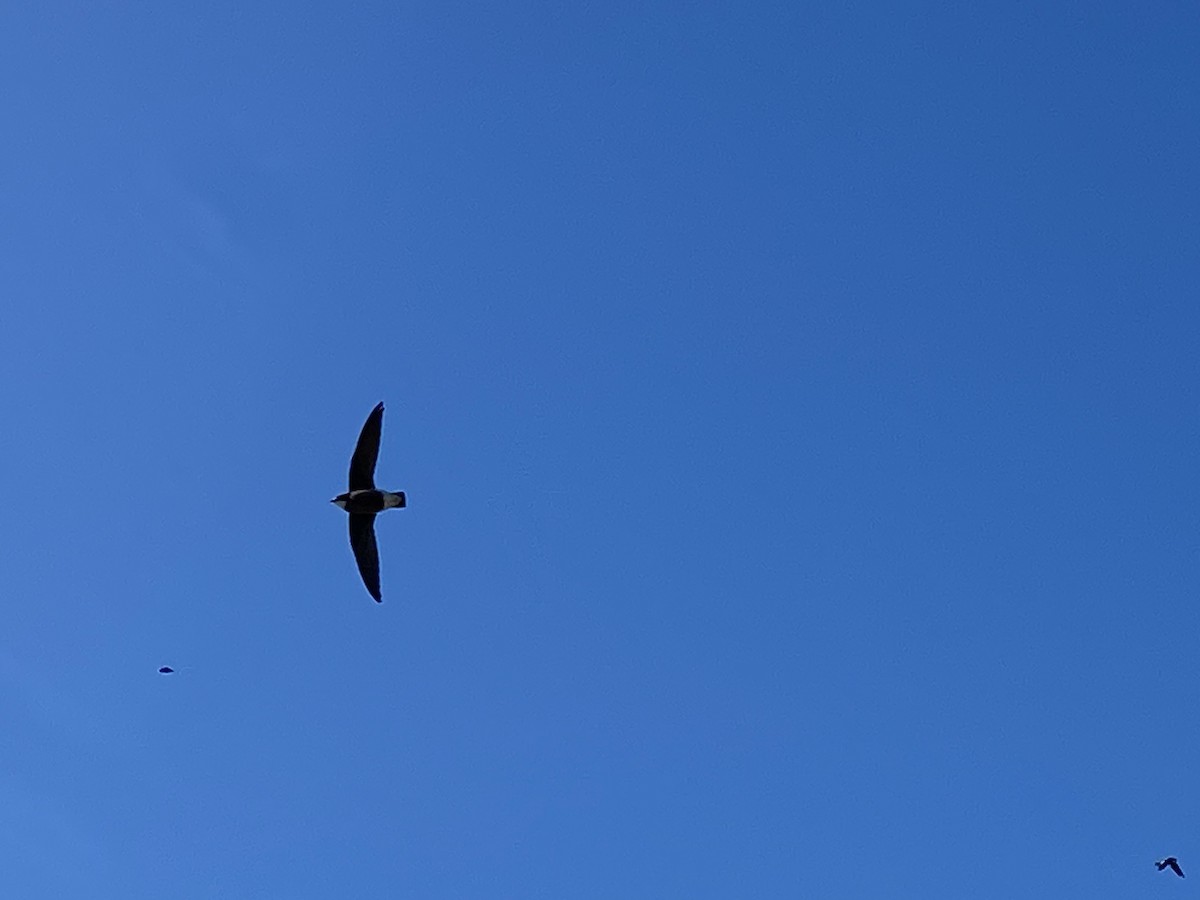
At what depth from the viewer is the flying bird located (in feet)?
153

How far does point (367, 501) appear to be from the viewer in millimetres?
46438

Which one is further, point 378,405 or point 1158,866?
point 1158,866

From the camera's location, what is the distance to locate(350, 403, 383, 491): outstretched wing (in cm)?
4672

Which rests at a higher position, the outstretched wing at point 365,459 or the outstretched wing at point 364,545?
the outstretched wing at point 365,459

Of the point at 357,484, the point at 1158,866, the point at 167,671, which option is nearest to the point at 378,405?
the point at 357,484

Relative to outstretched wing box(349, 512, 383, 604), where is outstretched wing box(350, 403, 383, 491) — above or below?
above

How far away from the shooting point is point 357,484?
154ft

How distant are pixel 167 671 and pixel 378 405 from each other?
7.94 meters

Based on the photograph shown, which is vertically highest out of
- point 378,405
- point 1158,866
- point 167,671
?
point 378,405

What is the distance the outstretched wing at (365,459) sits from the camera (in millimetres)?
46719

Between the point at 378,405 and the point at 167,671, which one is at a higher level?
the point at 378,405

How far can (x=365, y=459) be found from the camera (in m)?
46.8

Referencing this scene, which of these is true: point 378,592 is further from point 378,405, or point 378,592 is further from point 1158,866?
point 1158,866

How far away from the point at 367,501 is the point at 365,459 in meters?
1.04
